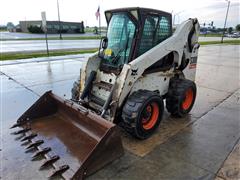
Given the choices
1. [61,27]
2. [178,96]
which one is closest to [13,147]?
[178,96]

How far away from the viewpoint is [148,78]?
3.96 meters

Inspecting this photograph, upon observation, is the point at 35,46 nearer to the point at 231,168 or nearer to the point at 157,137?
the point at 157,137

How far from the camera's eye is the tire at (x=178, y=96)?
14.3 feet

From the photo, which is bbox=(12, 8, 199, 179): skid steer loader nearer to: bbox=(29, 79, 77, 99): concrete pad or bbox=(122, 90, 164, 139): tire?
bbox=(122, 90, 164, 139): tire

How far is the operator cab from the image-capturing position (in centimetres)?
372

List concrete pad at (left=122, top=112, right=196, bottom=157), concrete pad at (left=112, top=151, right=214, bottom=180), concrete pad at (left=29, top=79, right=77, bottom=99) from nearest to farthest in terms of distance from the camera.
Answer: concrete pad at (left=112, top=151, right=214, bottom=180)
concrete pad at (left=122, top=112, right=196, bottom=157)
concrete pad at (left=29, top=79, right=77, bottom=99)

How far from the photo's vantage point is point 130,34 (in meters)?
3.82

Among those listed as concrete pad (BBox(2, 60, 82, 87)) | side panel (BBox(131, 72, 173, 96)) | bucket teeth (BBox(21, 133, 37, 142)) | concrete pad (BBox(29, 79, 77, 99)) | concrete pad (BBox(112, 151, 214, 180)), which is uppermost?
side panel (BBox(131, 72, 173, 96))

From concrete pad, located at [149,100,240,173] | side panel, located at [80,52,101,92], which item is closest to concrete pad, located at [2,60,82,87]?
side panel, located at [80,52,101,92]

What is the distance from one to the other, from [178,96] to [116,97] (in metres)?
1.55

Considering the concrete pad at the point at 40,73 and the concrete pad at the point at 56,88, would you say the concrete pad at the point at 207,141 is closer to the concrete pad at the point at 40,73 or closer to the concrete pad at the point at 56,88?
the concrete pad at the point at 56,88

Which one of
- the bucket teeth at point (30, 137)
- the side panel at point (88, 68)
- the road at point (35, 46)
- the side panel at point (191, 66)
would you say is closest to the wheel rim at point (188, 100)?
the side panel at point (191, 66)

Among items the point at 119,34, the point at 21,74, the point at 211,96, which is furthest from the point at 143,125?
the point at 21,74

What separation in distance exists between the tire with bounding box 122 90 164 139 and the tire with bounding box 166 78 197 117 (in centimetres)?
66
